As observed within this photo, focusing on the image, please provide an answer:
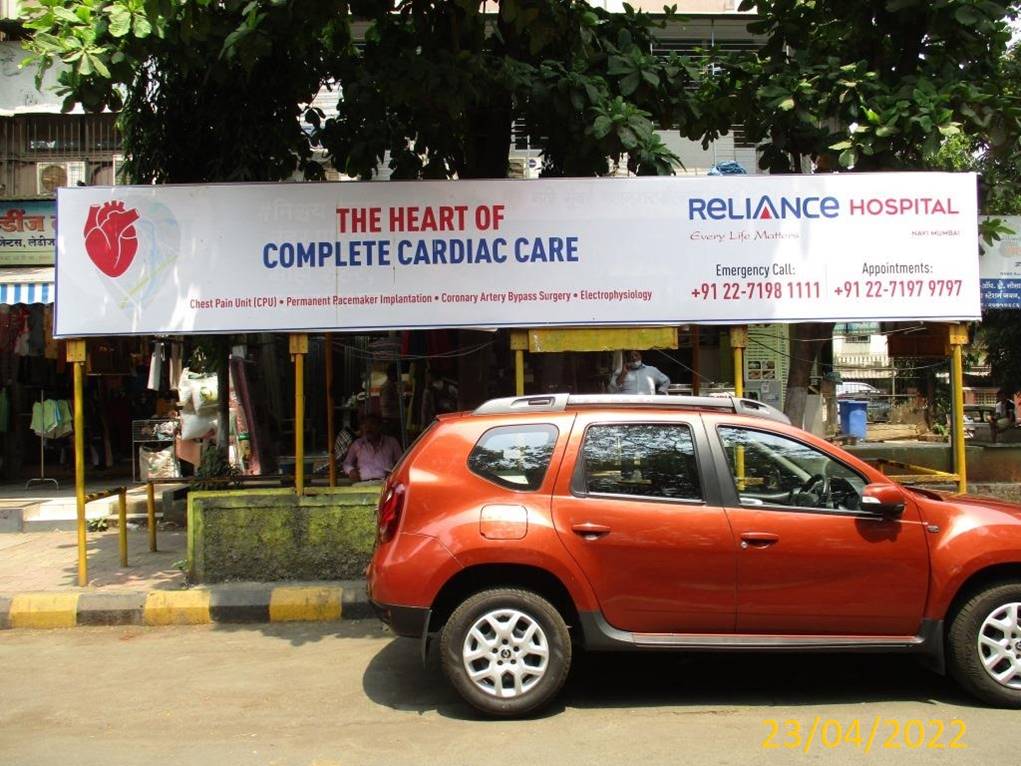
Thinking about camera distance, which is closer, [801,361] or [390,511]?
[390,511]

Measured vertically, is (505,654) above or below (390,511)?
below

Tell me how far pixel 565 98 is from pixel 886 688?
520 cm

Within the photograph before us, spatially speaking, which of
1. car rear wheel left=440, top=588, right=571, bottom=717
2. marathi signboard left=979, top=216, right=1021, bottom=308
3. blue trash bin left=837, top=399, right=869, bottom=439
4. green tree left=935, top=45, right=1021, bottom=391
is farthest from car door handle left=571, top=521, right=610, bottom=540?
blue trash bin left=837, top=399, right=869, bottom=439

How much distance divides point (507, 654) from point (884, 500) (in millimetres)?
2169

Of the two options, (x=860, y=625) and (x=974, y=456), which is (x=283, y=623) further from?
(x=974, y=456)

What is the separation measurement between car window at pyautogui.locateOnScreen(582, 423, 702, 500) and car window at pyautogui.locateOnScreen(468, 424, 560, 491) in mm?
235

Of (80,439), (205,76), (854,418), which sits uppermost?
(205,76)

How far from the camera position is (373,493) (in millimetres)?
7199

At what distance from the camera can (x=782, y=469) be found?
478 centimetres

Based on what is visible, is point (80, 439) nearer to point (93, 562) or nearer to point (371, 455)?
point (93, 562)

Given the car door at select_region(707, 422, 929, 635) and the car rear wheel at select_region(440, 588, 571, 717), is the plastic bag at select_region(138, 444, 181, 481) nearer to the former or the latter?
the car rear wheel at select_region(440, 588, 571, 717)

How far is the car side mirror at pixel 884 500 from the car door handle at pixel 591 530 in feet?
4.59

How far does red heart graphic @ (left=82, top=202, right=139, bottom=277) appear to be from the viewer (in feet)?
22.4

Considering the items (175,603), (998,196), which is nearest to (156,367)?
(175,603)
